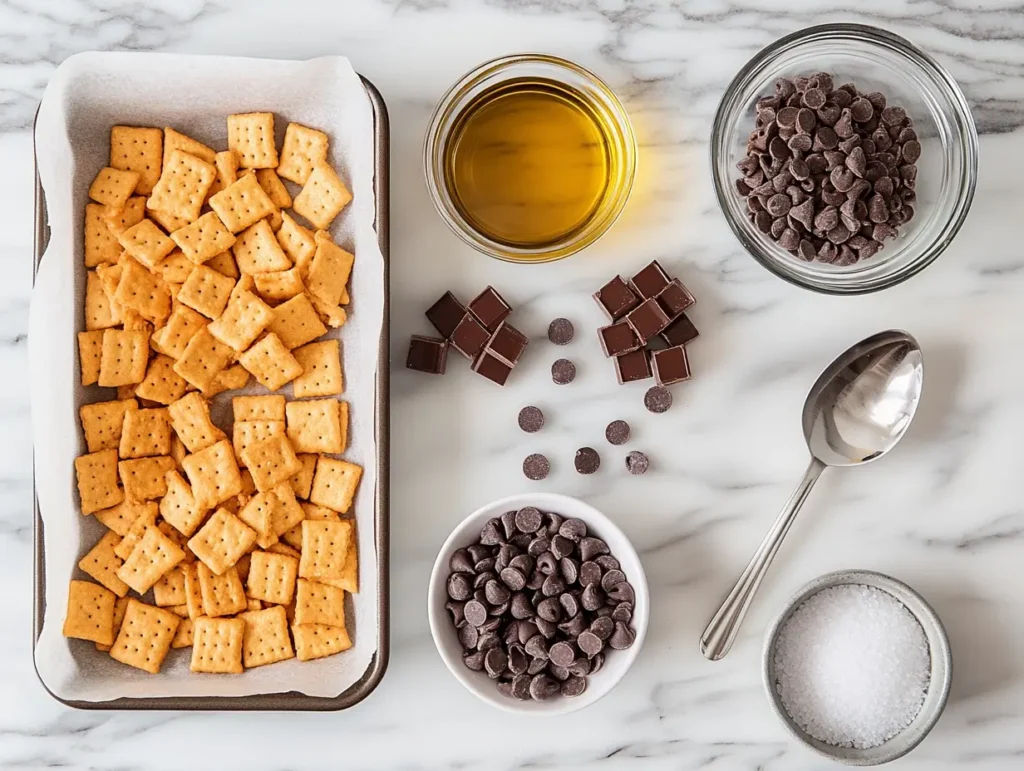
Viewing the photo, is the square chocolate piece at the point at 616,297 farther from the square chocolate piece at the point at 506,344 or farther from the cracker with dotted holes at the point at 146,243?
the cracker with dotted holes at the point at 146,243

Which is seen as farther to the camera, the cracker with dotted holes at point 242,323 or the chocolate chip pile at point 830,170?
the cracker with dotted holes at point 242,323

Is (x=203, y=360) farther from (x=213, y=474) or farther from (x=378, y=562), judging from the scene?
(x=378, y=562)

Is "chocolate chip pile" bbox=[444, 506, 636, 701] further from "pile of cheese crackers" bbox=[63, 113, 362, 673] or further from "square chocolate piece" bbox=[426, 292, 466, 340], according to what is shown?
"square chocolate piece" bbox=[426, 292, 466, 340]

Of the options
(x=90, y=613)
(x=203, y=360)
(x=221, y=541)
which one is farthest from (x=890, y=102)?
(x=90, y=613)

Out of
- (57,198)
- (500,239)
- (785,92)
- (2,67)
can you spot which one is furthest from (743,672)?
(2,67)

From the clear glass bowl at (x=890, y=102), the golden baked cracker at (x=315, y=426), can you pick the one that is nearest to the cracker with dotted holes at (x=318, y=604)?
the golden baked cracker at (x=315, y=426)

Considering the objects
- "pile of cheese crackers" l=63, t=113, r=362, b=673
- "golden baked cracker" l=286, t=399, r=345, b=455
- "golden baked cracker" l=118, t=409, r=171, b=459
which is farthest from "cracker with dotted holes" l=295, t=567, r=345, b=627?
"golden baked cracker" l=118, t=409, r=171, b=459

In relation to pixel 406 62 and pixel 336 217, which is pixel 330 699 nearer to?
pixel 336 217
